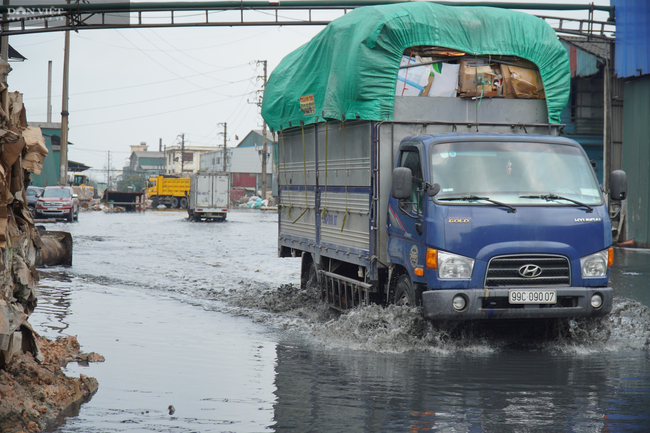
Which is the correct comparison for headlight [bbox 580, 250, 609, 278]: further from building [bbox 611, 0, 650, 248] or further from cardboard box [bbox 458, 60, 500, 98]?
building [bbox 611, 0, 650, 248]

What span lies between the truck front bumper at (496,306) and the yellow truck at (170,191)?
2467 inches

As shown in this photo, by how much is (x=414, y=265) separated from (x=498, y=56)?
9.55 ft

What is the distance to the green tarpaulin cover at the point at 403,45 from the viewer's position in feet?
28.7

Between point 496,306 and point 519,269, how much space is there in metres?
0.42

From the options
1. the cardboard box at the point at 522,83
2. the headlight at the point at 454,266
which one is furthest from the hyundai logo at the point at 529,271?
the cardboard box at the point at 522,83

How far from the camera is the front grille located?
755 cm

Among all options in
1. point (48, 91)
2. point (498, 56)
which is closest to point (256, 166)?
point (48, 91)

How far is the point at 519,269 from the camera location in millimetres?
7559

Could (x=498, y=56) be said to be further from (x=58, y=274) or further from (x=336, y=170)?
(x=58, y=274)

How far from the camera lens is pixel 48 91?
81.9m

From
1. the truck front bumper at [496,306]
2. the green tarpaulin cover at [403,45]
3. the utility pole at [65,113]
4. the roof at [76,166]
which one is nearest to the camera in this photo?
the truck front bumper at [496,306]

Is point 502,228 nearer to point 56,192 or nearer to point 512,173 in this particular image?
point 512,173

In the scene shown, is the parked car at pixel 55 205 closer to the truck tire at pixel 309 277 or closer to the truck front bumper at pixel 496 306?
the truck tire at pixel 309 277

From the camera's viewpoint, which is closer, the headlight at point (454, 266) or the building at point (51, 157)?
the headlight at point (454, 266)
